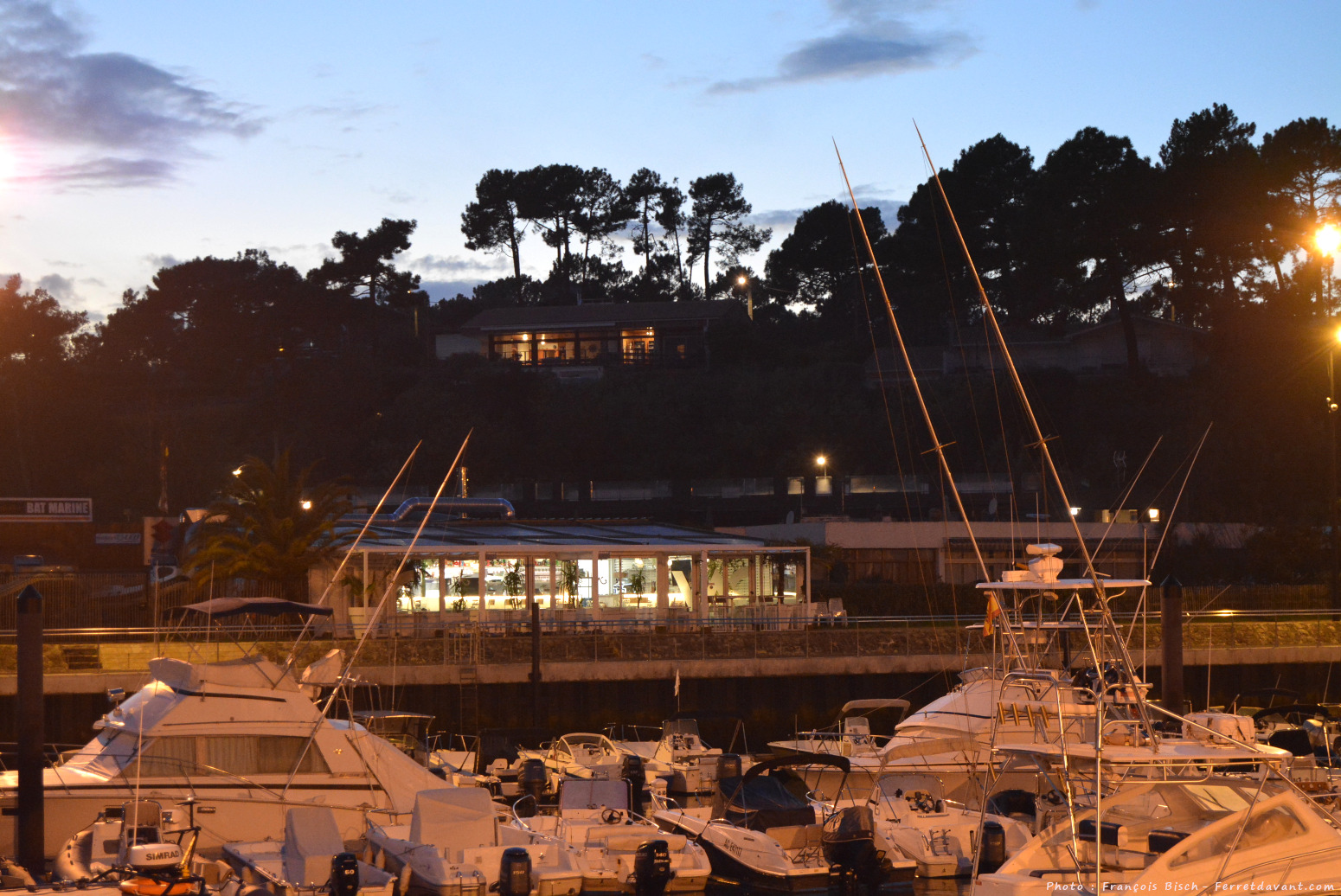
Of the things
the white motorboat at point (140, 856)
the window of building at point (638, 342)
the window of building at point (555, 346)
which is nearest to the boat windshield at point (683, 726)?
the white motorboat at point (140, 856)

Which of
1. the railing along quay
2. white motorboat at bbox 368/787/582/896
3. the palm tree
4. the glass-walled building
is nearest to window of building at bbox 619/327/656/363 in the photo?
the glass-walled building

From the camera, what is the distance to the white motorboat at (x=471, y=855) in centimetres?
1416

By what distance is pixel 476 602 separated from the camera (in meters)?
34.9

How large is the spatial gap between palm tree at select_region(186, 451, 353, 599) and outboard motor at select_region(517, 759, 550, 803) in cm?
1514

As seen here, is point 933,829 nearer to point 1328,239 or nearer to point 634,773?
point 634,773

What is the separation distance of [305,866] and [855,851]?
20.2 feet

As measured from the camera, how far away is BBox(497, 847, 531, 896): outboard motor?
14.0 metres


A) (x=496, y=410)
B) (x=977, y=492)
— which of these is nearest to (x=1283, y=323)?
(x=977, y=492)

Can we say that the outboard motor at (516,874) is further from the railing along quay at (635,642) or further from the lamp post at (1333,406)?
the lamp post at (1333,406)

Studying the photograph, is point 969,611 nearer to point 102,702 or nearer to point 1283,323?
point 102,702

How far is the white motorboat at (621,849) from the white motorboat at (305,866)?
7.52ft

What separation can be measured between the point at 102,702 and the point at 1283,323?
185 feet

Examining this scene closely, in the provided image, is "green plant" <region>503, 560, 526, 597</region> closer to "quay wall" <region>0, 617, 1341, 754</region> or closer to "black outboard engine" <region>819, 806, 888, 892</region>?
"quay wall" <region>0, 617, 1341, 754</region>

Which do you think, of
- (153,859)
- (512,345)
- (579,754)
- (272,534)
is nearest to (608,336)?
(512,345)
